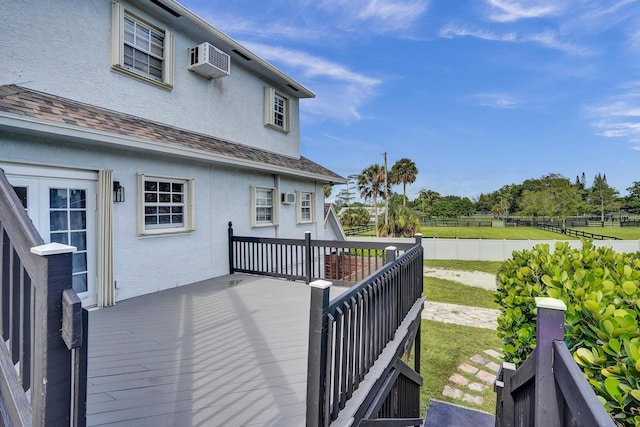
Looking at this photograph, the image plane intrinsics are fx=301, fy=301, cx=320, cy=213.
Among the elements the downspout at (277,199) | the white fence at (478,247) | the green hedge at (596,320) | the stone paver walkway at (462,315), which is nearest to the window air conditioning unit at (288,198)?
the downspout at (277,199)

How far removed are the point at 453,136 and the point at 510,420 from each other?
39594 mm

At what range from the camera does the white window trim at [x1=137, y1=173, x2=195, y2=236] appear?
5.15 metres

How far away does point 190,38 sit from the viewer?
6672mm

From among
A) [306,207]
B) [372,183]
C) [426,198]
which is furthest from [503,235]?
[426,198]

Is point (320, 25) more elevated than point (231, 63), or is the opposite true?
point (320, 25)

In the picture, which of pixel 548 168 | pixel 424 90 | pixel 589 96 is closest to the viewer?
pixel 424 90

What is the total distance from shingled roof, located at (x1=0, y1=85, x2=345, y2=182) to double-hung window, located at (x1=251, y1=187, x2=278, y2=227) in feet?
3.06

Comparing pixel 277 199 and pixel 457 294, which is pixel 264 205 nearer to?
pixel 277 199

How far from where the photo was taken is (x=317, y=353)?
1789mm

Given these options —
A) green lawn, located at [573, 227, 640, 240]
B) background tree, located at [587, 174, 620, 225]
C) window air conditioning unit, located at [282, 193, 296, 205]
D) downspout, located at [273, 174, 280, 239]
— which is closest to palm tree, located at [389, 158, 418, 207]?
green lawn, located at [573, 227, 640, 240]

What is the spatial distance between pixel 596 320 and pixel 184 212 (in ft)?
20.3

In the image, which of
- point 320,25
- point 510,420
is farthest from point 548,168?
point 510,420

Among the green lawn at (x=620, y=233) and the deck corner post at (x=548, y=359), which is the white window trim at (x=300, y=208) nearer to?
the deck corner post at (x=548, y=359)

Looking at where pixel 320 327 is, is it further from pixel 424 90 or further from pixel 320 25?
pixel 424 90
